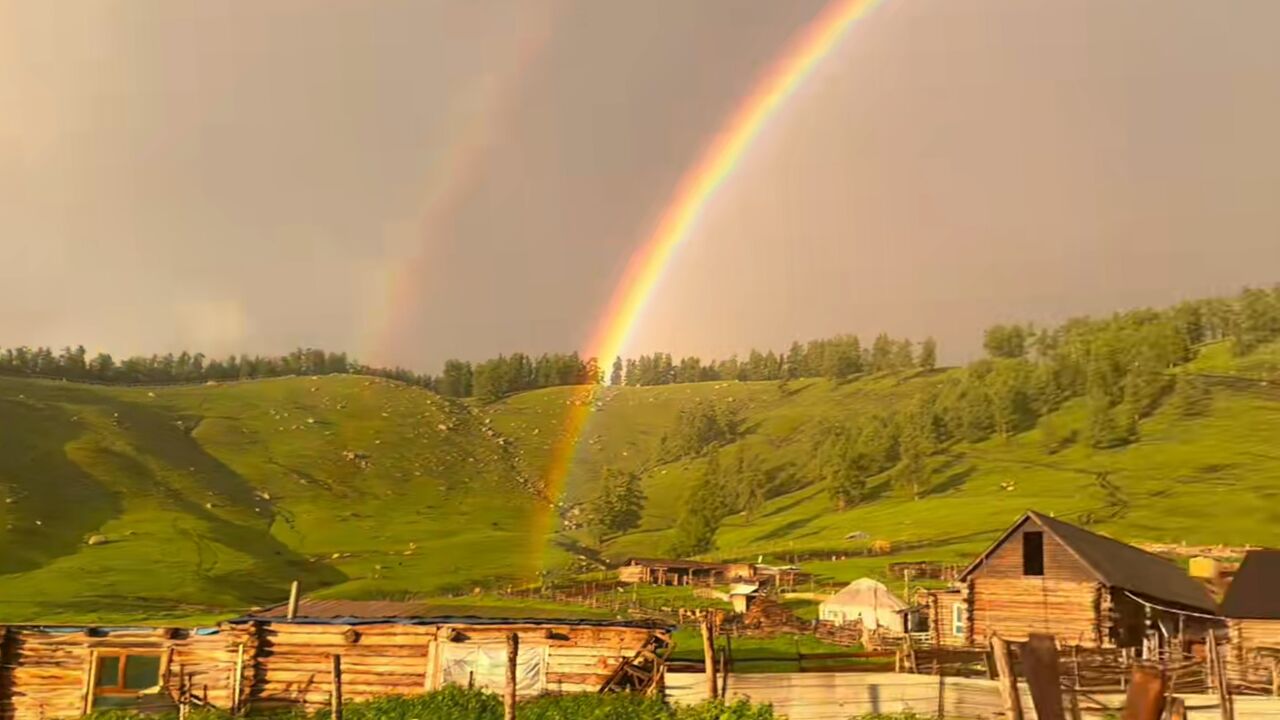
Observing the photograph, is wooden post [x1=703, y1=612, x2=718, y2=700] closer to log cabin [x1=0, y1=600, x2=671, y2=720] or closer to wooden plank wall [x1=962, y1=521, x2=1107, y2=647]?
log cabin [x1=0, y1=600, x2=671, y2=720]

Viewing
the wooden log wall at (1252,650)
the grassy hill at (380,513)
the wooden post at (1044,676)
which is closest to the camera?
the wooden post at (1044,676)

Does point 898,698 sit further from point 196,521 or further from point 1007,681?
point 196,521

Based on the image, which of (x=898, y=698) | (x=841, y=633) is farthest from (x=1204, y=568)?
→ (x=898, y=698)

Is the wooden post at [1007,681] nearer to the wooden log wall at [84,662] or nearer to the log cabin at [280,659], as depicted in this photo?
the log cabin at [280,659]

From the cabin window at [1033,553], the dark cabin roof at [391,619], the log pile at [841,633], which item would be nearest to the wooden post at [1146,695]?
the dark cabin roof at [391,619]

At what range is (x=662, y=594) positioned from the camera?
97.8 metres

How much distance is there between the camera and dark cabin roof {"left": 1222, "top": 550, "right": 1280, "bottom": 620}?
1797 inches

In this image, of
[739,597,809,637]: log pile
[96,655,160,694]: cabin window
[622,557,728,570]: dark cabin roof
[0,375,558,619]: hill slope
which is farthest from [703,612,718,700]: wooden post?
[0,375,558,619]: hill slope

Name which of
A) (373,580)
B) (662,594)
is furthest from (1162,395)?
(373,580)

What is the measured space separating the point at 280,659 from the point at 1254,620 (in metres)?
41.0

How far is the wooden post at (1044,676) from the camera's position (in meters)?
5.75

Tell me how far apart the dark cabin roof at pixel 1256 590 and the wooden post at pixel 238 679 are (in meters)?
41.6

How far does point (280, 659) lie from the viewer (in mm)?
36000

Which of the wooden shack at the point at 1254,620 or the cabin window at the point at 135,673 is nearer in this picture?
the wooden shack at the point at 1254,620
